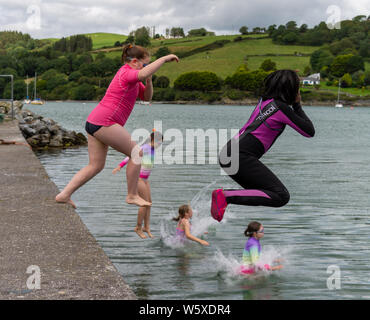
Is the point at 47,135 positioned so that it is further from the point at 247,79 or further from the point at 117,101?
the point at 247,79

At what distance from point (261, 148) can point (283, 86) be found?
0.76m

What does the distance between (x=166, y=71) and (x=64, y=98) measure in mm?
38097

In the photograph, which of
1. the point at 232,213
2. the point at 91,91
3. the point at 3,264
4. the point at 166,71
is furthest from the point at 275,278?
the point at 166,71

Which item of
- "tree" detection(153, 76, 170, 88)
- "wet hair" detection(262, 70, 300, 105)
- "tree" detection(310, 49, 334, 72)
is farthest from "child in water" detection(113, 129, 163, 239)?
"tree" detection(310, 49, 334, 72)

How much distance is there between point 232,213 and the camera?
12625 mm

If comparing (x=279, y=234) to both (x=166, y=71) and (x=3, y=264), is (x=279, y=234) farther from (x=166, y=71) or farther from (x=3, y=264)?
(x=166, y=71)

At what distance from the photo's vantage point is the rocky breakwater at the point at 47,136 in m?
28.1

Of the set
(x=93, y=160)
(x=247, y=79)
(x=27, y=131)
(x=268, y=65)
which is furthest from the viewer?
(x=268, y=65)

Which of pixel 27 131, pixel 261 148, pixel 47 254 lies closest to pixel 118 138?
pixel 47 254

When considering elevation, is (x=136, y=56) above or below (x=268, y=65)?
below

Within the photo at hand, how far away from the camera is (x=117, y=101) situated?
665 cm

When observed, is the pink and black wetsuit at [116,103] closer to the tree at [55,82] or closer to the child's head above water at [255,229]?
the child's head above water at [255,229]

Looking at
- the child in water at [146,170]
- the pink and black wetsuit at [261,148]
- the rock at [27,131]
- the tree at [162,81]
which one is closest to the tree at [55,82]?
the tree at [162,81]

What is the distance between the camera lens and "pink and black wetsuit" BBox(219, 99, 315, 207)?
6152 millimetres
